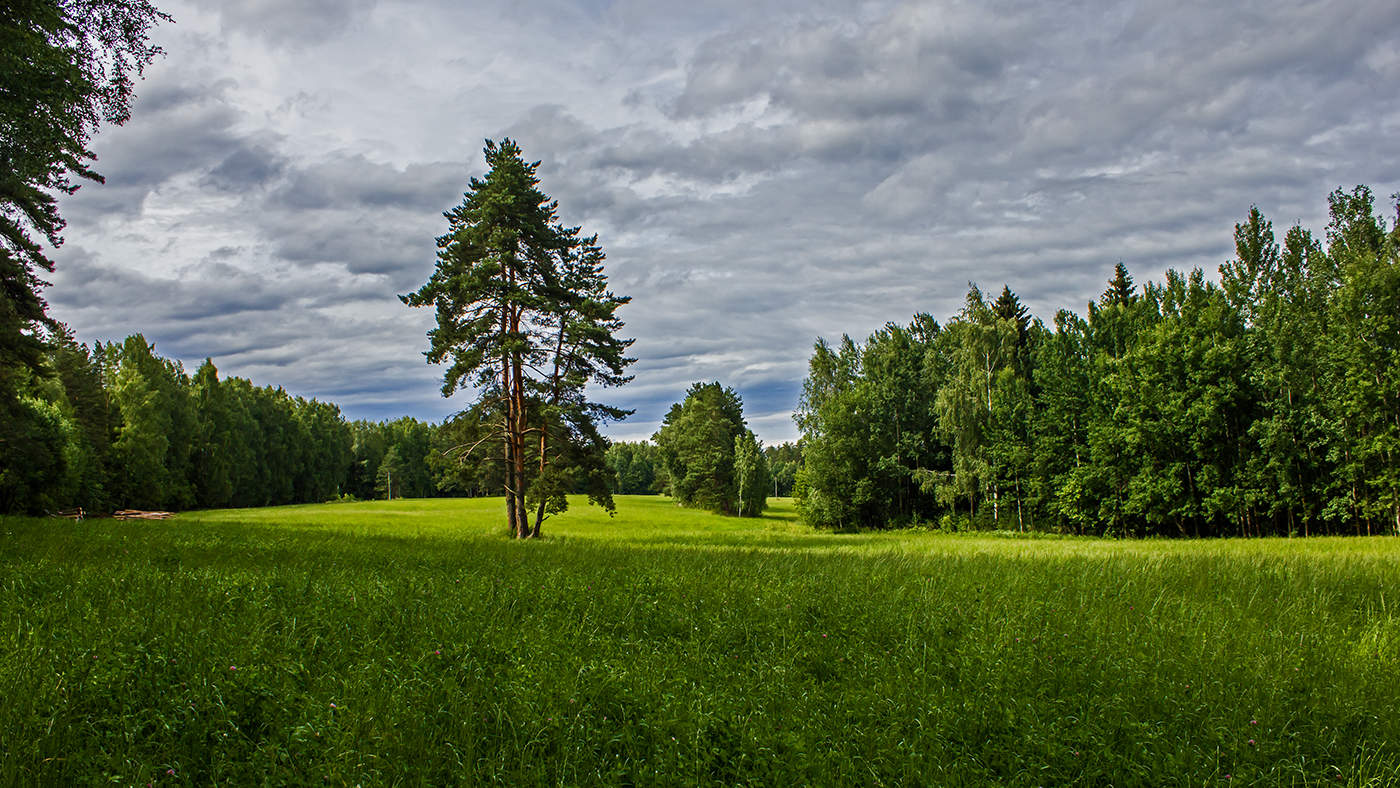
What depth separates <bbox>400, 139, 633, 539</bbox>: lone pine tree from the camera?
23.9 m

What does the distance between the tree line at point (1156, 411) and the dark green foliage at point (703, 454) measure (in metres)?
21.5

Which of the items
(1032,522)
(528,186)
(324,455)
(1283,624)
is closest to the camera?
(1283,624)

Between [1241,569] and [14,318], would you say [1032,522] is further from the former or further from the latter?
[14,318]

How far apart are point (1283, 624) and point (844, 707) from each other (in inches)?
248

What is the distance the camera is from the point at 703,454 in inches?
2751

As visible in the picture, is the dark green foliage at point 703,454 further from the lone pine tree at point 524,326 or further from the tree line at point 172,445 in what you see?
the lone pine tree at point 524,326

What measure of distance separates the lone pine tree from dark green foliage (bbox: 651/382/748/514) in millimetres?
41656

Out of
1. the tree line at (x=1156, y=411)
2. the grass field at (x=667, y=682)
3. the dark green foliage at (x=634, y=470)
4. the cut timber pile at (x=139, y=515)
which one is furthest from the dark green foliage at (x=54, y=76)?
the dark green foliage at (x=634, y=470)

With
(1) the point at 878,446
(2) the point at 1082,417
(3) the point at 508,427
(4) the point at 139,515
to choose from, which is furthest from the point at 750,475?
(4) the point at 139,515

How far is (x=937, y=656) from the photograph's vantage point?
6125mm

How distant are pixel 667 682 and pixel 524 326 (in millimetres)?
21110

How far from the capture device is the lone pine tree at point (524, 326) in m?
23.9

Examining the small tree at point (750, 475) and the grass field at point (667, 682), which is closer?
the grass field at point (667, 682)

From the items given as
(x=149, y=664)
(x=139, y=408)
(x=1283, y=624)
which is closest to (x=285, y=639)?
(x=149, y=664)
